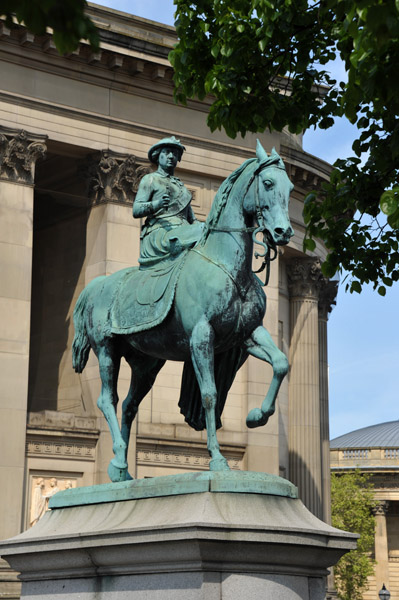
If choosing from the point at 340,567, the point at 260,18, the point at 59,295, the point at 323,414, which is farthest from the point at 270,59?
the point at 340,567

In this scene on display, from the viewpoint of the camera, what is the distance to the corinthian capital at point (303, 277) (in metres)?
45.7

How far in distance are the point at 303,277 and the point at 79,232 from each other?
35.1ft

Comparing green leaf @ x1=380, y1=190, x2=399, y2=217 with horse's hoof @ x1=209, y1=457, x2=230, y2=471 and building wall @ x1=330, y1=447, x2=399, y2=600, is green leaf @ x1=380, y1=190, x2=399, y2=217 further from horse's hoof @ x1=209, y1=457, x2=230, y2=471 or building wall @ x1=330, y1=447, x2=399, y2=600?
building wall @ x1=330, y1=447, x2=399, y2=600

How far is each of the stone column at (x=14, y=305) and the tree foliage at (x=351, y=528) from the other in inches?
1418

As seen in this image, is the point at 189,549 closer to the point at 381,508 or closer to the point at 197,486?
the point at 197,486

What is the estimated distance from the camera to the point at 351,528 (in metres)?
68.6

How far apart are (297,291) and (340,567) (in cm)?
2648

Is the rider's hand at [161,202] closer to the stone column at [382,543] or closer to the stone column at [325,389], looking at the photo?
the stone column at [325,389]

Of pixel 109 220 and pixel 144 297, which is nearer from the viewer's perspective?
pixel 144 297

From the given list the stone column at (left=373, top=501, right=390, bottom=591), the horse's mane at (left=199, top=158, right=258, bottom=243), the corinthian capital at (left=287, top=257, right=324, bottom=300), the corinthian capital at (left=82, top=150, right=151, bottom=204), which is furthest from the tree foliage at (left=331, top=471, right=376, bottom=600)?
the horse's mane at (left=199, top=158, right=258, bottom=243)

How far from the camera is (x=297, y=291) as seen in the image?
45844 millimetres

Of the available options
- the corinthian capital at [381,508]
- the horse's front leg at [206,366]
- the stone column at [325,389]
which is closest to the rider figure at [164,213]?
the horse's front leg at [206,366]

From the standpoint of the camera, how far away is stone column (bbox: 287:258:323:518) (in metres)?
43.3

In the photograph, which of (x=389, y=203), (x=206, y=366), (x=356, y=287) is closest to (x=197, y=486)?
(x=206, y=366)
